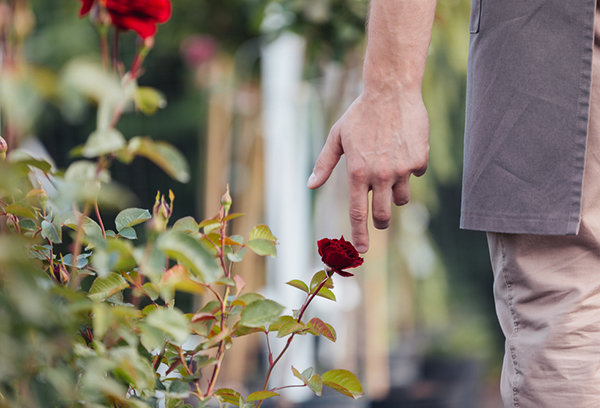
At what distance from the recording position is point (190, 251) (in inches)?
17.8

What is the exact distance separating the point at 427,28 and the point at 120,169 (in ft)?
9.05

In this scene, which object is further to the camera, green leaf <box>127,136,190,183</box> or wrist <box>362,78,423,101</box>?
wrist <box>362,78,423,101</box>

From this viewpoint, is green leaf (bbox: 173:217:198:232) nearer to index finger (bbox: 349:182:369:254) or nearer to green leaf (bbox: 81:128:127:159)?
green leaf (bbox: 81:128:127:159)

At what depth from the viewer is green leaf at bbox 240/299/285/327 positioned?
0.58m

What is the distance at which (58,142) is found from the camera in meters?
3.21

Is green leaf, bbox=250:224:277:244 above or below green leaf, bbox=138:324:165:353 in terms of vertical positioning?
above

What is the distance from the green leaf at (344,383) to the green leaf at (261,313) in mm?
107

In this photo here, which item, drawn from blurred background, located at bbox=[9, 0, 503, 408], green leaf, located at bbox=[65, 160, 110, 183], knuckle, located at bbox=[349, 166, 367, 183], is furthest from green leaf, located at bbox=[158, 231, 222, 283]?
blurred background, located at bbox=[9, 0, 503, 408]

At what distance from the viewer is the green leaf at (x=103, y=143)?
478 mm

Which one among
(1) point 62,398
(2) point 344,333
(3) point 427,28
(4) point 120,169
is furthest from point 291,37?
(1) point 62,398

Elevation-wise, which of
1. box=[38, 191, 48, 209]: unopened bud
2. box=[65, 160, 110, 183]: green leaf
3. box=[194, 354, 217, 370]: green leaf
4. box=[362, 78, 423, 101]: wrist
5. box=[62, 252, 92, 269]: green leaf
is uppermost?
box=[362, 78, 423, 101]: wrist

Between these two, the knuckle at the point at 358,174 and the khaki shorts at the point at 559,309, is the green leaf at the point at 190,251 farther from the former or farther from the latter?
the khaki shorts at the point at 559,309

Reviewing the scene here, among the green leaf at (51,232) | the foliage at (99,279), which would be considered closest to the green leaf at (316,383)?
the foliage at (99,279)

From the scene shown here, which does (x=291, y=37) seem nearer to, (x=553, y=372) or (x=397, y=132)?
(x=397, y=132)
